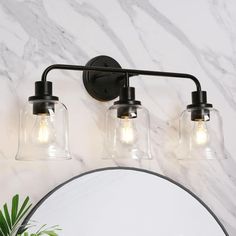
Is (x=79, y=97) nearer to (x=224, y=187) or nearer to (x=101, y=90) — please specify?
(x=101, y=90)

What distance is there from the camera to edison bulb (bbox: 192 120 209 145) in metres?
1.23

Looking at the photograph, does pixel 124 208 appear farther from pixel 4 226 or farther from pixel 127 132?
pixel 4 226

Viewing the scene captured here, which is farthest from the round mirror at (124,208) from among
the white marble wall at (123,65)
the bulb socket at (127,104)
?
the bulb socket at (127,104)

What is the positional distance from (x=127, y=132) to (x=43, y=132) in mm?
212

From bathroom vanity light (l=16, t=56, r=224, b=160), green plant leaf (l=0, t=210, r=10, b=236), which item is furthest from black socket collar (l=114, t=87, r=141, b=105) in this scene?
green plant leaf (l=0, t=210, r=10, b=236)

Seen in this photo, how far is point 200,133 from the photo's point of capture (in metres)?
1.24

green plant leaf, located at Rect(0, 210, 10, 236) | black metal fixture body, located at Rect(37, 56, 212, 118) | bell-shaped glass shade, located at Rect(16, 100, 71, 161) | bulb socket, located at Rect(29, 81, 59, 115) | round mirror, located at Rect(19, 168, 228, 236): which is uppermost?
black metal fixture body, located at Rect(37, 56, 212, 118)

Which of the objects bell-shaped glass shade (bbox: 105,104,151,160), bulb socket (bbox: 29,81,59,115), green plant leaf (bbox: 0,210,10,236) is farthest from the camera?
bell-shaped glass shade (bbox: 105,104,151,160)

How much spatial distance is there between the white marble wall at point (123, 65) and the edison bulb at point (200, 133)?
0.34ft

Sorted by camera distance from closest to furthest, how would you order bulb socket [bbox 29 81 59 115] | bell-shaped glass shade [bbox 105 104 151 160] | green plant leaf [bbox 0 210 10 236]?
green plant leaf [bbox 0 210 10 236]
bulb socket [bbox 29 81 59 115]
bell-shaped glass shade [bbox 105 104 151 160]

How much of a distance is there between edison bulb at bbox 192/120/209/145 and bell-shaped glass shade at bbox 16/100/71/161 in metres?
0.35

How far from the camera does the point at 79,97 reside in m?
1.20

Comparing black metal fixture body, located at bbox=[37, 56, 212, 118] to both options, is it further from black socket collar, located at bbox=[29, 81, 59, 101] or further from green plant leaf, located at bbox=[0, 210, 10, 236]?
green plant leaf, located at bbox=[0, 210, 10, 236]

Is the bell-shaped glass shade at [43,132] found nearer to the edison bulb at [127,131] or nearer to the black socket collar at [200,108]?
the edison bulb at [127,131]
